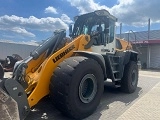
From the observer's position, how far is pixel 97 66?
16.8 ft

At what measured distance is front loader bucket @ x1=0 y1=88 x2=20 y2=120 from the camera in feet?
9.51

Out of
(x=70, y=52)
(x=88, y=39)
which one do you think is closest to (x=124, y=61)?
(x=88, y=39)

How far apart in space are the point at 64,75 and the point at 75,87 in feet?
1.24

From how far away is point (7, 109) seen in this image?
3010mm

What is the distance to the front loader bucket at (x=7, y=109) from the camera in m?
2.90

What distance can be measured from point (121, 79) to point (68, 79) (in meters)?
3.87

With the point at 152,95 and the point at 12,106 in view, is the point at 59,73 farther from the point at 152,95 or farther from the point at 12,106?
the point at 152,95

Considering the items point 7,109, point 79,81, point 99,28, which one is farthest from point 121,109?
point 7,109

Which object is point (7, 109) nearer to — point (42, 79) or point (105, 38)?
point (42, 79)

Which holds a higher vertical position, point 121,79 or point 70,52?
point 70,52

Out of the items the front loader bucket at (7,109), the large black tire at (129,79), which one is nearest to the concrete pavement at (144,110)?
the large black tire at (129,79)

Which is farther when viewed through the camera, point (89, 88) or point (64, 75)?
point (89, 88)

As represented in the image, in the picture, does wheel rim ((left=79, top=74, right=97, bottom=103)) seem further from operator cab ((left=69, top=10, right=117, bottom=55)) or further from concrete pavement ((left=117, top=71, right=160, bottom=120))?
operator cab ((left=69, top=10, right=117, bottom=55))

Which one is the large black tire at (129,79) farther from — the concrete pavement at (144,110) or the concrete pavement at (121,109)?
the concrete pavement at (144,110)
